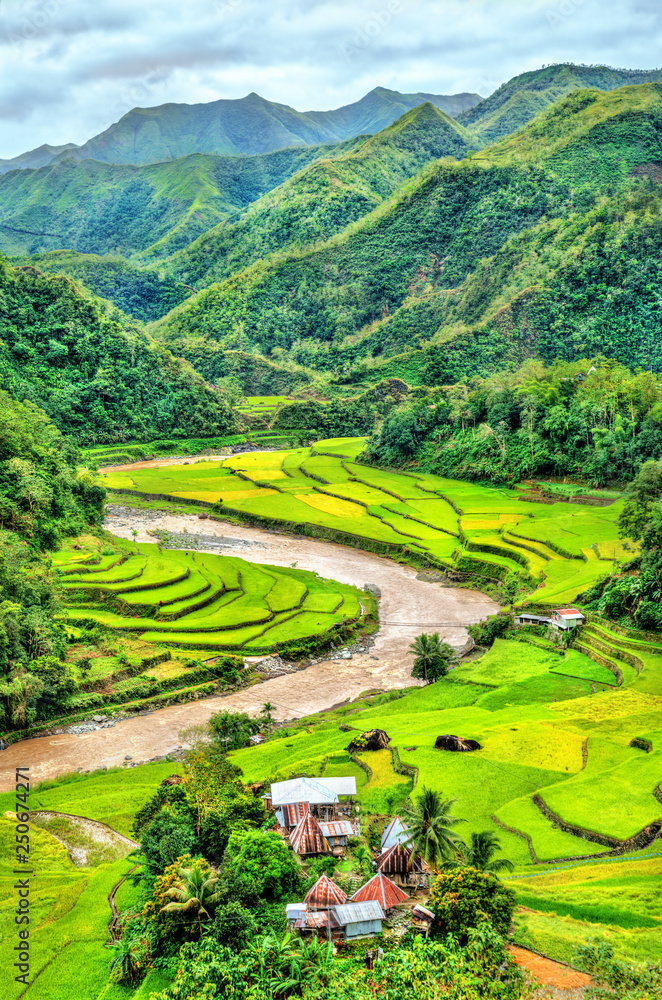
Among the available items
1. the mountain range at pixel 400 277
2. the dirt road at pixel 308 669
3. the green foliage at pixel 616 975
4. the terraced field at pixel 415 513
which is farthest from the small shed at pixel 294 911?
the mountain range at pixel 400 277

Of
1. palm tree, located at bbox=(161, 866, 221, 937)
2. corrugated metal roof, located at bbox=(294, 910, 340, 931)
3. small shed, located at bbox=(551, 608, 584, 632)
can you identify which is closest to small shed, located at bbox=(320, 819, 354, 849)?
corrugated metal roof, located at bbox=(294, 910, 340, 931)

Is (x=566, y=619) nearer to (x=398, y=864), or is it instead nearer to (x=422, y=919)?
(x=398, y=864)

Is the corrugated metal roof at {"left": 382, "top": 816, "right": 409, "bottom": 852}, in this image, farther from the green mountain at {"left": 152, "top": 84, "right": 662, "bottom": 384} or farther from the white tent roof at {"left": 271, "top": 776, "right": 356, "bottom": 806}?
the green mountain at {"left": 152, "top": 84, "right": 662, "bottom": 384}

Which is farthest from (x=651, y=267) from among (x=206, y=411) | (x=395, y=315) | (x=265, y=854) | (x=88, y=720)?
(x=265, y=854)

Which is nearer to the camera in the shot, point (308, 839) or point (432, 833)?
point (432, 833)

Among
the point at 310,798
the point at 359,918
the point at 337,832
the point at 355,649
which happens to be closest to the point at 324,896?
the point at 359,918
